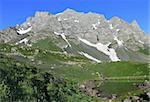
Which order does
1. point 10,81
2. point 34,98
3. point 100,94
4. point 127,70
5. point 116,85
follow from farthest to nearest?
point 127,70, point 116,85, point 100,94, point 34,98, point 10,81

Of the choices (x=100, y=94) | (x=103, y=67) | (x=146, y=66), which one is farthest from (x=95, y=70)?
(x=100, y=94)

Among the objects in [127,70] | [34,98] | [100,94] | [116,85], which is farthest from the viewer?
[127,70]

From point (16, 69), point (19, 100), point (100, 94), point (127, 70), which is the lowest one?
point (19, 100)

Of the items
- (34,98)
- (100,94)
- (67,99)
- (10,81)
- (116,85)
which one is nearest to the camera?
(10,81)

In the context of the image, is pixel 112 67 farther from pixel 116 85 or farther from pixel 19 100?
pixel 19 100

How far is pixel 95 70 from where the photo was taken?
171875mm

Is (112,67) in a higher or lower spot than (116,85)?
higher

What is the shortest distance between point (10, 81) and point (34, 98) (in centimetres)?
361

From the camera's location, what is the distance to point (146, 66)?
171 metres

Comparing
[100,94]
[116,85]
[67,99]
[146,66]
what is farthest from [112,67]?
[67,99]

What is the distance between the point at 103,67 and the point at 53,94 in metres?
142

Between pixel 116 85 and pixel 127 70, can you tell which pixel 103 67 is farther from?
pixel 116 85

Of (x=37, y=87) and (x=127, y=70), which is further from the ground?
(x=127, y=70)

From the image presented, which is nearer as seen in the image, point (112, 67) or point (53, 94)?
point (53, 94)
